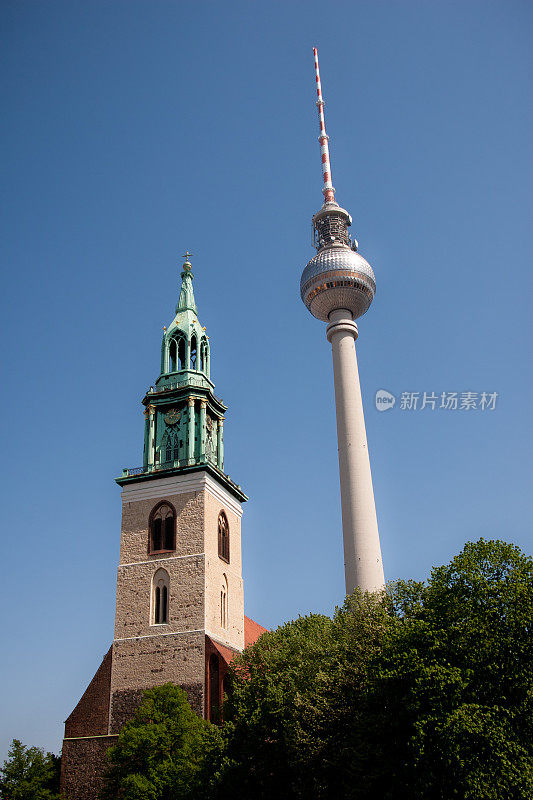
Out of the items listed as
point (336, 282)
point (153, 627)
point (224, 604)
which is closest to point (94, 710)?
point (153, 627)

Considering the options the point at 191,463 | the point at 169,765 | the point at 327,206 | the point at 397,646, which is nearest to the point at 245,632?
the point at 191,463

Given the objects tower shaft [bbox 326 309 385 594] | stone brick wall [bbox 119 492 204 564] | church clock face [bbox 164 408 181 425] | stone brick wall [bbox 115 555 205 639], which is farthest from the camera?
tower shaft [bbox 326 309 385 594]

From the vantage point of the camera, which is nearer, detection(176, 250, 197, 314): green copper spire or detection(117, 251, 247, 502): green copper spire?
detection(117, 251, 247, 502): green copper spire

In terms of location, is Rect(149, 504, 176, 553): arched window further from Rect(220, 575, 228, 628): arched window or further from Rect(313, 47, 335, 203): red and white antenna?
Rect(313, 47, 335, 203): red and white antenna

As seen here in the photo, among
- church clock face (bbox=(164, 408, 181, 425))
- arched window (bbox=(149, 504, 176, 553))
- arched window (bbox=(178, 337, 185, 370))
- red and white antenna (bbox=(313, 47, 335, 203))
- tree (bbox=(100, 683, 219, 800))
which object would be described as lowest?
tree (bbox=(100, 683, 219, 800))

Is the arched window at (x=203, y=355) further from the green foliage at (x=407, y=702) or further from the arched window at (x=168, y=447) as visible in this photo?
the green foliage at (x=407, y=702)

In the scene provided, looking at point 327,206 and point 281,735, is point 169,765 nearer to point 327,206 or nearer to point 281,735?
point 281,735

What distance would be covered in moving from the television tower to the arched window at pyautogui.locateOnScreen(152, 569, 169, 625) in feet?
53.7

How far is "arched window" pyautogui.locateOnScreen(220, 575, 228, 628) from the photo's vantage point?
4894 cm

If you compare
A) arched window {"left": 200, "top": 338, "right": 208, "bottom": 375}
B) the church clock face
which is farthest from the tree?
arched window {"left": 200, "top": 338, "right": 208, "bottom": 375}

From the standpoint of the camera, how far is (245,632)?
5512 cm

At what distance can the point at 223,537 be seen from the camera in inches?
2040

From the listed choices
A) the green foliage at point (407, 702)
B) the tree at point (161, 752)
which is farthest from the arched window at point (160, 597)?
the green foliage at point (407, 702)

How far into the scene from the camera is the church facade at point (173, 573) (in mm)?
43906
